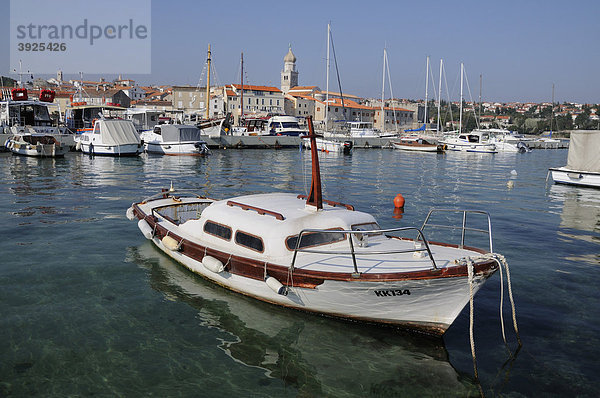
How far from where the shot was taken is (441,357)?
859 cm

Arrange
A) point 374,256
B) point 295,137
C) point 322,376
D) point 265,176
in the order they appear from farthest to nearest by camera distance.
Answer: point 295,137
point 265,176
point 374,256
point 322,376

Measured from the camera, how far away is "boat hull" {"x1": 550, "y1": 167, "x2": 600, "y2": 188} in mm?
30925

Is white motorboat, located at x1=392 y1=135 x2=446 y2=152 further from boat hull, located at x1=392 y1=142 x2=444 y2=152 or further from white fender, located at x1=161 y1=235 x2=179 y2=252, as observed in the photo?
white fender, located at x1=161 y1=235 x2=179 y2=252

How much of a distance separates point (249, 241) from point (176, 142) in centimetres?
4188

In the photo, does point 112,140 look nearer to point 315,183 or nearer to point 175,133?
point 175,133

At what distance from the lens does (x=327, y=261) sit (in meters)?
9.84

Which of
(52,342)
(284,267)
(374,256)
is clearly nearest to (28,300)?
(52,342)

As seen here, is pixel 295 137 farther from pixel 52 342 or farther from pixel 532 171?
pixel 52 342

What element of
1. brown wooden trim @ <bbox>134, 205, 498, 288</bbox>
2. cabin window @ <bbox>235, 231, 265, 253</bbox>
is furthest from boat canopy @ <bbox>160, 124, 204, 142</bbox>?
cabin window @ <bbox>235, 231, 265, 253</bbox>

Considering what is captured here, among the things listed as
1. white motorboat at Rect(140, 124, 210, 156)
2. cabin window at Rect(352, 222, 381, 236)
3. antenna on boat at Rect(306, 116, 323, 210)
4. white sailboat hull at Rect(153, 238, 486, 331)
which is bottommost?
white sailboat hull at Rect(153, 238, 486, 331)

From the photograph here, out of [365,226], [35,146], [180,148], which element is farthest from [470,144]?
[365,226]

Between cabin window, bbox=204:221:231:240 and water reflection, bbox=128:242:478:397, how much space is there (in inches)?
58.8

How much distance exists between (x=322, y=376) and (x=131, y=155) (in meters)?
43.8

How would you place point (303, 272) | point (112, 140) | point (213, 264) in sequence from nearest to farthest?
point (303, 272), point (213, 264), point (112, 140)
